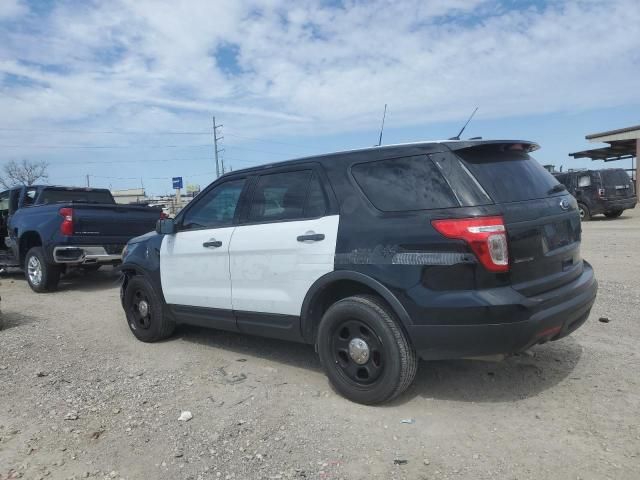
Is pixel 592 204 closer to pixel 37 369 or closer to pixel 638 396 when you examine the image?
pixel 638 396

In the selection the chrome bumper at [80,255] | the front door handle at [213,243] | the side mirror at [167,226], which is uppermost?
the side mirror at [167,226]

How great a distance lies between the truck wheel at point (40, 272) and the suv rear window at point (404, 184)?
6837 mm

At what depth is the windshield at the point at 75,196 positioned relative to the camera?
9.84m

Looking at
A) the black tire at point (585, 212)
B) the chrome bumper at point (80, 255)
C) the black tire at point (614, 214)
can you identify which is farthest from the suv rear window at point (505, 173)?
the black tire at point (614, 214)

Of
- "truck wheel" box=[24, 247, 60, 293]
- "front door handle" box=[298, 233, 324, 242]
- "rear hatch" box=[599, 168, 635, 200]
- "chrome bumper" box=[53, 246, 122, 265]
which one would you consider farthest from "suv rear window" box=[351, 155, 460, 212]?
"rear hatch" box=[599, 168, 635, 200]

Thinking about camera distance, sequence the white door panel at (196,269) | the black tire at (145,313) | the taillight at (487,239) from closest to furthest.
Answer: the taillight at (487,239) → the white door panel at (196,269) → the black tire at (145,313)

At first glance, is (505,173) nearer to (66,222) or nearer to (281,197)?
(281,197)

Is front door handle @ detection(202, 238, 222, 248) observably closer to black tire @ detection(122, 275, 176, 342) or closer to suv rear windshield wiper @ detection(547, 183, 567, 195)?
black tire @ detection(122, 275, 176, 342)

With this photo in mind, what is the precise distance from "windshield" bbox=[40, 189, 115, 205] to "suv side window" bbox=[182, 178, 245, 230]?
558cm

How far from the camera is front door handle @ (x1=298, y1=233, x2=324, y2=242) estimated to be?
380 cm

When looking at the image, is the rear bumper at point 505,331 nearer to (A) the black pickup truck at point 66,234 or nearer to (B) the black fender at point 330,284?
(B) the black fender at point 330,284

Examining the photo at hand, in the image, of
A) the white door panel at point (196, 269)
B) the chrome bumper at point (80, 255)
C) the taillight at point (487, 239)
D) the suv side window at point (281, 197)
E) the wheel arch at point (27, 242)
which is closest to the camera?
the taillight at point (487, 239)

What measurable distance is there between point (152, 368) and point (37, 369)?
1.09 metres

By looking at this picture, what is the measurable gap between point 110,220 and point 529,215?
730cm
